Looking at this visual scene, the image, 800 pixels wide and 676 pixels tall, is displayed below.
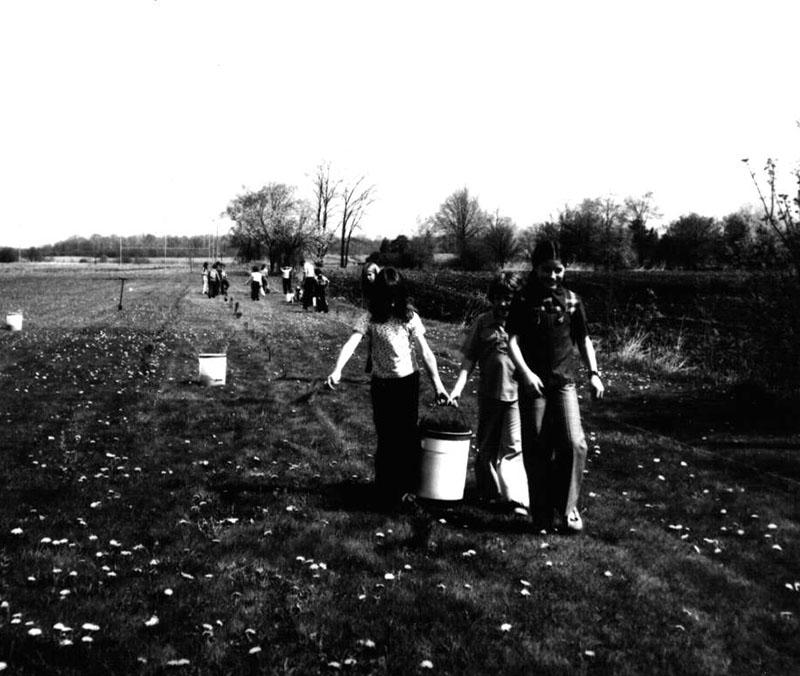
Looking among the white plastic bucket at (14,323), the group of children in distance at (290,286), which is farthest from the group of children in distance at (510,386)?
the group of children in distance at (290,286)

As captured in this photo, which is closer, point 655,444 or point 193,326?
point 655,444

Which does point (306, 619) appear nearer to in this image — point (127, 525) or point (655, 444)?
point (127, 525)

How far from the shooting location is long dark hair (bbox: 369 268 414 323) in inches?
290

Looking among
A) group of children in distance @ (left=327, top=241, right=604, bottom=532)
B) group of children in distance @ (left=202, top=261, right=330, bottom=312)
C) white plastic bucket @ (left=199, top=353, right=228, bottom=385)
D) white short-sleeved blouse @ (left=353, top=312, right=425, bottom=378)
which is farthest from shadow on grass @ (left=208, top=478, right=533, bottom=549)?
group of children in distance @ (left=202, top=261, right=330, bottom=312)

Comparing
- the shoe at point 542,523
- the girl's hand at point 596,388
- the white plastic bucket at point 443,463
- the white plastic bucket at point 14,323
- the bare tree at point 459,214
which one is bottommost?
the white plastic bucket at point 14,323

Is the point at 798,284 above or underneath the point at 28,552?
above

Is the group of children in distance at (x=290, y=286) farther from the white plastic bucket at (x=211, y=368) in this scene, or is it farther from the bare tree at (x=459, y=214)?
the bare tree at (x=459, y=214)

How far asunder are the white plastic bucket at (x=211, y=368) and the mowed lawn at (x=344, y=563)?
317 cm

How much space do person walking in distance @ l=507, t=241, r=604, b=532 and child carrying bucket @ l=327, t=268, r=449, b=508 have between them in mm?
905

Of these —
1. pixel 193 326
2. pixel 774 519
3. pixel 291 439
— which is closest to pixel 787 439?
pixel 774 519

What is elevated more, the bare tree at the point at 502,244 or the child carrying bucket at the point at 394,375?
the bare tree at the point at 502,244

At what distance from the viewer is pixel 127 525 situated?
275 inches

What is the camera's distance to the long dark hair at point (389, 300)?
736cm

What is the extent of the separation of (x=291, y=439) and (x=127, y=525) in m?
3.82
